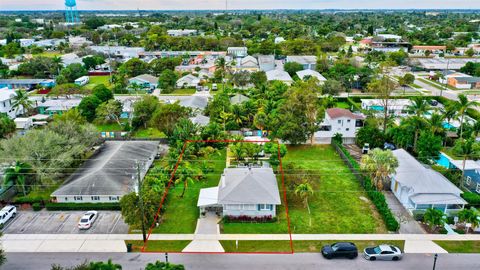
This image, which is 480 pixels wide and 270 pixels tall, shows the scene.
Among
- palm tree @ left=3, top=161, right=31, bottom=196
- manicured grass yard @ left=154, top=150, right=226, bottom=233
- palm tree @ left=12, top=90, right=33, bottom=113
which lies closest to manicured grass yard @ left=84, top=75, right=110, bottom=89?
palm tree @ left=12, top=90, right=33, bottom=113

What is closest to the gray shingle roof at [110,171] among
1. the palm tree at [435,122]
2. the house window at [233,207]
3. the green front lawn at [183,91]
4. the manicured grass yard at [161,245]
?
the manicured grass yard at [161,245]

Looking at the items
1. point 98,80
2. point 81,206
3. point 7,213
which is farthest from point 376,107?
point 98,80

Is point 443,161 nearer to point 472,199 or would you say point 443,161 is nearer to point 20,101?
point 472,199

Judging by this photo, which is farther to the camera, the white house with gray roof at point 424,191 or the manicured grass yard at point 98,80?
the manicured grass yard at point 98,80

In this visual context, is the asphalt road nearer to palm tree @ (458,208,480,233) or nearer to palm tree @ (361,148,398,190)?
palm tree @ (458,208,480,233)

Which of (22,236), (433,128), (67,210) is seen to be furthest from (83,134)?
(433,128)

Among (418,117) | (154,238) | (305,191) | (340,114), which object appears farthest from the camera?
(340,114)

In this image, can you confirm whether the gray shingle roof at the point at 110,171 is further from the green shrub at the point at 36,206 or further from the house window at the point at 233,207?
the house window at the point at 233,207
